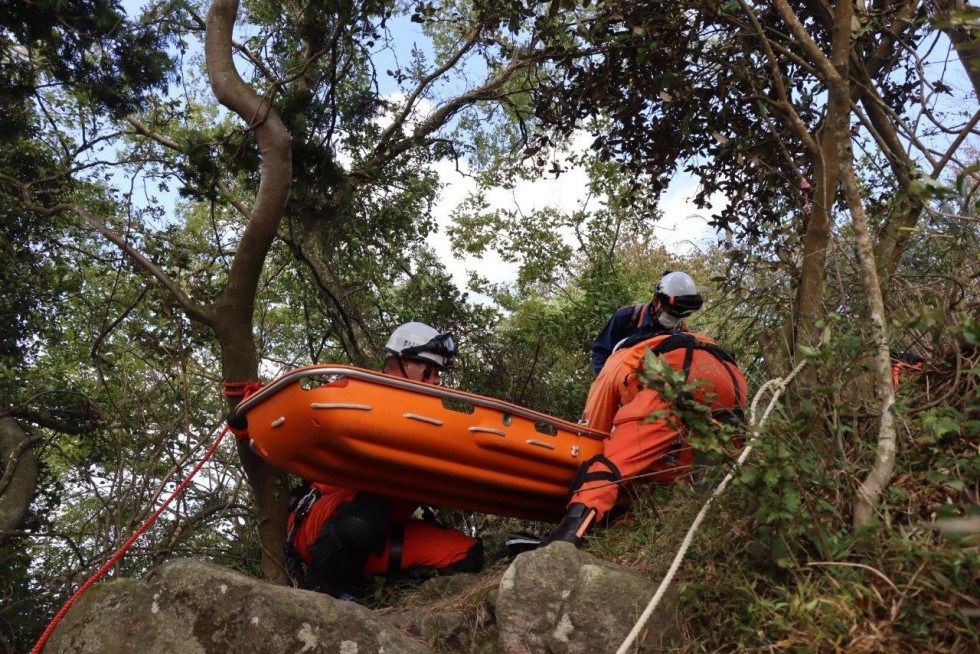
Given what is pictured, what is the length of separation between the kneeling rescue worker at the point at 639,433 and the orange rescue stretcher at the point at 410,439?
0.81ft

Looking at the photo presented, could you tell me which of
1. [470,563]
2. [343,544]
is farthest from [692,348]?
[343,544]

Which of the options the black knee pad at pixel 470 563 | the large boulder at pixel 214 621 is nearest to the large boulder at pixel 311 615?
the large boulder at pixel 214 621

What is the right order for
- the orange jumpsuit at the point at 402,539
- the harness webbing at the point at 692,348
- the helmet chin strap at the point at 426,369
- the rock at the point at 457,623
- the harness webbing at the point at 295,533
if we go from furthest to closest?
1. the helmet chin strap at the point at 426,369
2. the harness webbing at the point at 295,533
3. the orange jumpsuit at the point at 402,539
4. the harness webbing at the point at 692,348
5. the rock at the point at 457,623

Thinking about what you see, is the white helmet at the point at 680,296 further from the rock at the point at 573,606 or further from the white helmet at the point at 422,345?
the rock at the point at 573,606

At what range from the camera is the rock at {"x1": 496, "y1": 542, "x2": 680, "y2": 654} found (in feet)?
9.91

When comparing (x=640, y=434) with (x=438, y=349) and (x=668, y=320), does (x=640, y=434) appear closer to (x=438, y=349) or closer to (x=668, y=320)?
(x=668, y=320)

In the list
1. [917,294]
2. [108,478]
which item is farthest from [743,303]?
[108,478]

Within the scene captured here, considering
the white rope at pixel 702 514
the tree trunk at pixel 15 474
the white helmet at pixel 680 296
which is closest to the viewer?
the white rope at pixel 702 514

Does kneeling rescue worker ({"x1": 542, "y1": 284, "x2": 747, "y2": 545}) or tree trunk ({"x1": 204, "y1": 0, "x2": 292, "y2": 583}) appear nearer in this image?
Result: kneeling rescue worker ({"x1": 542, "y1": 284, "x2": 747, "y2": 545})

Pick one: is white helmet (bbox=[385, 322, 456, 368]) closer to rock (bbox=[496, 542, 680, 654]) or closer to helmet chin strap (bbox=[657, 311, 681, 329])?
helmet chin strap (bbox=[657, 311, 681, 329])

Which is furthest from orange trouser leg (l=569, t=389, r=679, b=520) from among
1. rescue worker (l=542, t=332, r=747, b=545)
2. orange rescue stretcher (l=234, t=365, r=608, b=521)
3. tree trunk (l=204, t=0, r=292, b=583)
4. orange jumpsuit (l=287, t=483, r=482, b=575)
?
tree trunk (l=204, t=0, r=292, b=583)

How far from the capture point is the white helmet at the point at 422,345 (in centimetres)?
493

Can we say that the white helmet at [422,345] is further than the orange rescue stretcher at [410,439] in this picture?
Yes

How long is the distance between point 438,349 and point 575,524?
1.36m
